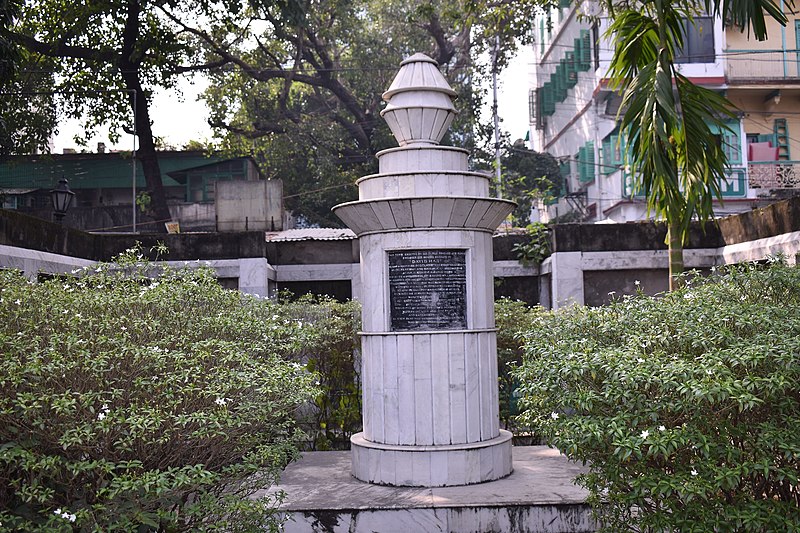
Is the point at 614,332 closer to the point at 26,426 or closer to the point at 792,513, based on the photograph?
the point at 792,513

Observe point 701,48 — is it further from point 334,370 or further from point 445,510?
point 445,510

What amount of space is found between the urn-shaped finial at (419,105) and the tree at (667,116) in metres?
1.92

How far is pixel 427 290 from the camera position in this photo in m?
7.25

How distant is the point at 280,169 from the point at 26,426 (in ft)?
74.2

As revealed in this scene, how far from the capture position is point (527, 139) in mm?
39031

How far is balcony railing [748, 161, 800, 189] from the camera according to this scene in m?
21.0

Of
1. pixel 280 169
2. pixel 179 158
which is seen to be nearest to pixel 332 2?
pixel 280 169

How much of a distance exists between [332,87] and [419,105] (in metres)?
17.7

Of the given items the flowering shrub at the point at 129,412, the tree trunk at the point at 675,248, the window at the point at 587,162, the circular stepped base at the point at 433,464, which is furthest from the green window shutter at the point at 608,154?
the flowering shrub at the point at 129,412

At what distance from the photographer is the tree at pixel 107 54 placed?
65.5ft

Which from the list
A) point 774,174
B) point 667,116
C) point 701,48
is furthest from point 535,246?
point 774,174

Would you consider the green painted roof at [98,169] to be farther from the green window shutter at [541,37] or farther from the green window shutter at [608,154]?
the green window shutter at [541,37]

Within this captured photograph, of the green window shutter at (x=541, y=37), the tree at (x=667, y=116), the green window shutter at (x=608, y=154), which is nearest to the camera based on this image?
the tree at (x=667, y=116)

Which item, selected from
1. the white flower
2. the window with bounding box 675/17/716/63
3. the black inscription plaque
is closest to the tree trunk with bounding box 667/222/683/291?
the black inscription plaque
